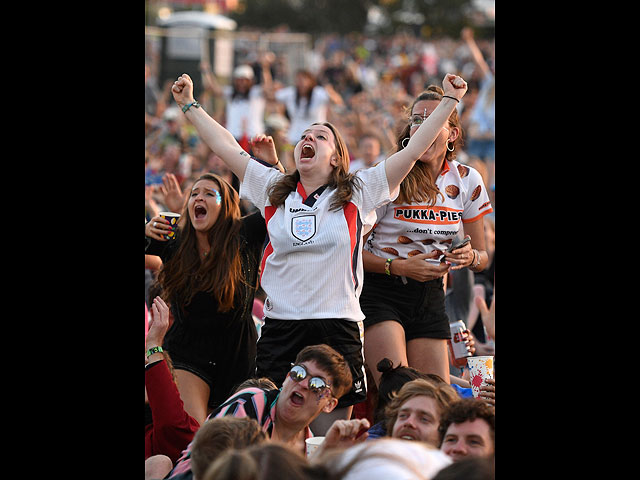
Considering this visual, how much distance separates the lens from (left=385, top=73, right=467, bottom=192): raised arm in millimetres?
4285

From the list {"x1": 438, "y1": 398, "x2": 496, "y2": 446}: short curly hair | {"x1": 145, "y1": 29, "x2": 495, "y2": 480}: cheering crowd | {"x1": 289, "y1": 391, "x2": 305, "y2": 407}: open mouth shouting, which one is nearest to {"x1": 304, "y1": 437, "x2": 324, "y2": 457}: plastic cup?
{"x1": 145, "y1": 29, "x2": 495, "y2": 480}: cheering crowd

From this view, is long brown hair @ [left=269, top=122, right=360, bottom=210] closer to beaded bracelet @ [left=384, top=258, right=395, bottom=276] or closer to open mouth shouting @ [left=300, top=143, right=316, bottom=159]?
open mouth shouting @ [left=300, top=143, right=316, bottom=159]

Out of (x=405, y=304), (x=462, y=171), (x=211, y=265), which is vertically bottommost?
(x=405, y=304)

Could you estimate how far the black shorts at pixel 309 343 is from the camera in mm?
4379

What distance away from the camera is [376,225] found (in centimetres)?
496

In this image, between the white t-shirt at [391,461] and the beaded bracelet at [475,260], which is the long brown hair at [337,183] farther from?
the white t-shirt at [391,461]

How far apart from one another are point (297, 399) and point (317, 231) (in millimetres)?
832

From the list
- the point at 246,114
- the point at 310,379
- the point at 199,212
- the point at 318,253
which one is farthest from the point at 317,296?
the point at 246,114

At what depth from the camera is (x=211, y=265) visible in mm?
5141

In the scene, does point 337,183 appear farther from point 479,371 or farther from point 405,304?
point 479,371
